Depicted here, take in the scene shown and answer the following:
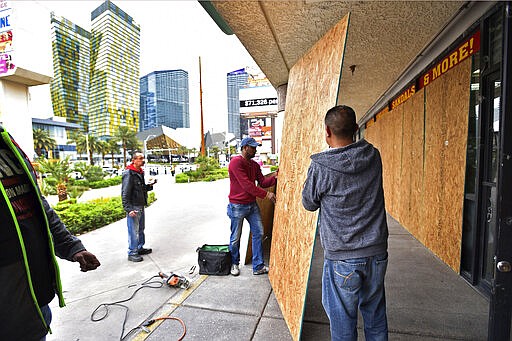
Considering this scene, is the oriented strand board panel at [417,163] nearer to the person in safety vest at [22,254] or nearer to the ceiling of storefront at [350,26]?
the ceiling of storefront at [350,26]

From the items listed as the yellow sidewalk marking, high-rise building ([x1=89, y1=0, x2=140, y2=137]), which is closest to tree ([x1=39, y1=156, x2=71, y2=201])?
the yellow sidewalk marking

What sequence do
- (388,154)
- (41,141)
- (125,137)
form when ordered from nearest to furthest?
(388,154) < (41,141) < (125,137)

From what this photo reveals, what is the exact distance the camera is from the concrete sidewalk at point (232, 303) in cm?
261

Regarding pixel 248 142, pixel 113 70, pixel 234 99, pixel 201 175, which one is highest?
pixel 113 70

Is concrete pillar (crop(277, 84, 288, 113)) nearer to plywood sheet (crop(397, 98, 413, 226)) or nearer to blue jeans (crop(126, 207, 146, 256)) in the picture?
plywood sheet (crop(397, 98, 413, 226))

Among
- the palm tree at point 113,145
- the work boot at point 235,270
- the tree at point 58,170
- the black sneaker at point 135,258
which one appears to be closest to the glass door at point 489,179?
the work boot at point 235,270

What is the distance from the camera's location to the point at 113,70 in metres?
75.7

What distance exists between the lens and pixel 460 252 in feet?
11.9

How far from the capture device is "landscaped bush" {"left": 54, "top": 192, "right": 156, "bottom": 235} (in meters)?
6.89

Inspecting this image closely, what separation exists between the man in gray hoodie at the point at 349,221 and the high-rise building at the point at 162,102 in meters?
76.4

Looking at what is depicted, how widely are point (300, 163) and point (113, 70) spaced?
87.8 meters

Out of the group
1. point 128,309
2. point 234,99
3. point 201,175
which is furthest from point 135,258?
point 234,99

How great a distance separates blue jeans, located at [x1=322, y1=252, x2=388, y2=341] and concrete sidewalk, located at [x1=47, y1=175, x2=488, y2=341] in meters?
0.93

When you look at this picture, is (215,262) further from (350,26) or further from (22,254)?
(350,26)
